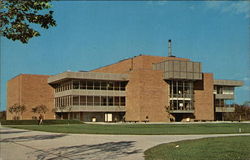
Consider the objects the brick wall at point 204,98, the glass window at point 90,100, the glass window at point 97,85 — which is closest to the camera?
the glass window at point 90,100

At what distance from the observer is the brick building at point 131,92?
198 feet

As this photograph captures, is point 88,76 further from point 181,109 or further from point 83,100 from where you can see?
point 181,109

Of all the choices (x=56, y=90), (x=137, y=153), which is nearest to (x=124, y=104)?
(x=56, y=90)

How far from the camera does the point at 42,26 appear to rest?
30.8 ft

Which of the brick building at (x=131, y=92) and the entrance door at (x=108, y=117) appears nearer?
the brick building at (x=131, y=92)

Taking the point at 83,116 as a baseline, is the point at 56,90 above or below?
above

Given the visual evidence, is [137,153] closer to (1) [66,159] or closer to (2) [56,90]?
(1) [66,159]

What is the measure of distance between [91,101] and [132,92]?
24.2 feet

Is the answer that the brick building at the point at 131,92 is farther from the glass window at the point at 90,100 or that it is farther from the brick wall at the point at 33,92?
the glass window at the point at 90,100

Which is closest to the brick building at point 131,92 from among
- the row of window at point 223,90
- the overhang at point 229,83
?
the overhang at point 229,83

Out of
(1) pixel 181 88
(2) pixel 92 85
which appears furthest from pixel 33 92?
(1) pixel 181 88

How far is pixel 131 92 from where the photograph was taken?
6275cm

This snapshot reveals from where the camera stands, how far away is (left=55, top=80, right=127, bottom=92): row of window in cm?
6091

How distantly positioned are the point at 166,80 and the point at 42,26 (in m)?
54.8
